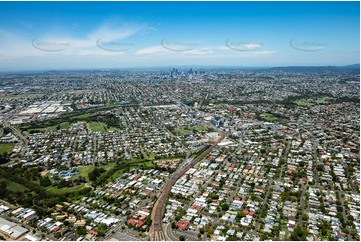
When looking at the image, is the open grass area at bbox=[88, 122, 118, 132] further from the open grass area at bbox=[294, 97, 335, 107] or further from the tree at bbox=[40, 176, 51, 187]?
the open grass area at bbox=[294, 97, 335, 107]

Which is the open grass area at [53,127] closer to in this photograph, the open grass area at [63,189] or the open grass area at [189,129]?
the open grass area at [189,129]

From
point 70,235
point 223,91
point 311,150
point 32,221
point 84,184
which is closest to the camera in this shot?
point 70,235

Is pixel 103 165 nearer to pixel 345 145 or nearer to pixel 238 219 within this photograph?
pixel 238 219

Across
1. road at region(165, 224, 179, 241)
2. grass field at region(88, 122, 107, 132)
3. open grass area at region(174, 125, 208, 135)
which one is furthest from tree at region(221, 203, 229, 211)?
grass field at region(88, 122, 107, 132)

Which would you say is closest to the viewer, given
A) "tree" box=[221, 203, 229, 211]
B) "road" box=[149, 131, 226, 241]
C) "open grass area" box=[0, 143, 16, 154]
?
"road" box=[149, 131, 226, 241]

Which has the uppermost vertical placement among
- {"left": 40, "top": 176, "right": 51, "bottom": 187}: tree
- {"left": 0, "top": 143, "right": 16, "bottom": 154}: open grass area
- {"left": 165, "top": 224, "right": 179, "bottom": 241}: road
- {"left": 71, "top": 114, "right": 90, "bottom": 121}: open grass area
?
{"left": 71, "top": 114, "right": 90, "bottom": 121}: open grass area

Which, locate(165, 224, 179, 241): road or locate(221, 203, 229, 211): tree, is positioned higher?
locate(221, 203, 229, 211): tree

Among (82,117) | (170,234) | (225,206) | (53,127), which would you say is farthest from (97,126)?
(170,234)

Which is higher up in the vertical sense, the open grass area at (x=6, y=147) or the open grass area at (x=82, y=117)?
the open grass area at (x=82, y=117)

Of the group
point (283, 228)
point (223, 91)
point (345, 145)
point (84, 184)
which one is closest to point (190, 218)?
point (283, 228)

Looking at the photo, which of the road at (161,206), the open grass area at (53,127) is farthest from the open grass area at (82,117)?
the road at (161,206)

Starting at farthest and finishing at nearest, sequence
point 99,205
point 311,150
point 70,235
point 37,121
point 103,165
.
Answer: point 37,121
point 311,150
point 103,165
point 99,205
point 70,235
